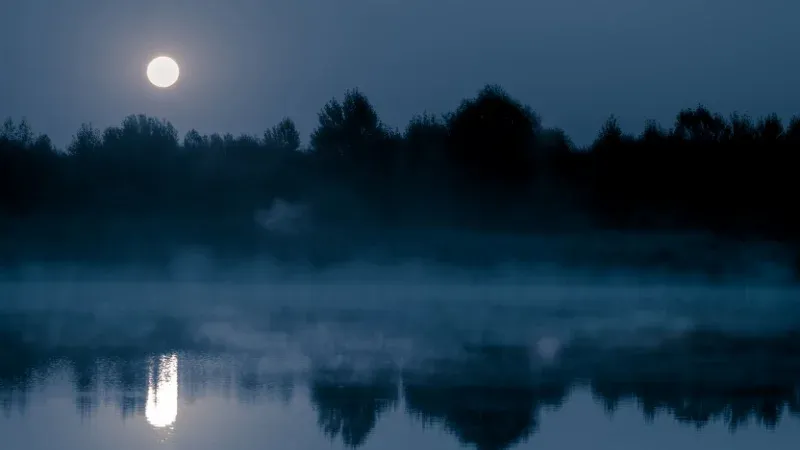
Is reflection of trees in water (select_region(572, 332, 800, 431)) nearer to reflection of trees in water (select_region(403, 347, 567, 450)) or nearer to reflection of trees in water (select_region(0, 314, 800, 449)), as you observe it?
reflection of trees in water (select_region(0, 314, 800, 449))

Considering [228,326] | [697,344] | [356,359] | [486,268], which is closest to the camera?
[356,359]

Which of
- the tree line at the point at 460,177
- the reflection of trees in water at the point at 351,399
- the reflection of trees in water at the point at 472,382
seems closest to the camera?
the reflection of trees in water at the point at 351,399

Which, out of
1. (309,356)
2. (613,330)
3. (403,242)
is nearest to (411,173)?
(403,242)

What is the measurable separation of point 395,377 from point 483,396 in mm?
1510

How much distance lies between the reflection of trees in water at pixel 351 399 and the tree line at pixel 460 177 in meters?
28.5

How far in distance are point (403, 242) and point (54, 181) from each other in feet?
46.6

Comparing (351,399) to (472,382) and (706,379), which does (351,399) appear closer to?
(472,382)

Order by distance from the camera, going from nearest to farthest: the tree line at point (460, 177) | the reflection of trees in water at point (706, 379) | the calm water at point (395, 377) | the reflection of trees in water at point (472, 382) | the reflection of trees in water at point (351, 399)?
the calm water at point (395, 377)
the reflection of trees in water at point (351, 399)
the reflection of trees in water at point (472, 382)
the reflection of trees in water at point (706, 379)
the tree line at point (460, 177)

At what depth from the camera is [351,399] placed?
10.8m

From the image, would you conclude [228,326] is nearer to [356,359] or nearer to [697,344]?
→ [356,359]

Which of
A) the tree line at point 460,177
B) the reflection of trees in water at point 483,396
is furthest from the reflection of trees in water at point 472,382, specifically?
the tree line at point 460,177

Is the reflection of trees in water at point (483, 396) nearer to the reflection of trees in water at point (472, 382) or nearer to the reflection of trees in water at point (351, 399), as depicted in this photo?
the reflection of trees in water at point (472, 382)

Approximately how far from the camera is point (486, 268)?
124ft

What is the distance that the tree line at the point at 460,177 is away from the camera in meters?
40.8
